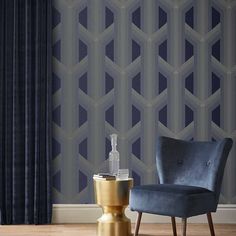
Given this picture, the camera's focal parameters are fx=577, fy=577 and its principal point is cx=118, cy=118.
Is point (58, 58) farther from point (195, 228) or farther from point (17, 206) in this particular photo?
point (195, 228)

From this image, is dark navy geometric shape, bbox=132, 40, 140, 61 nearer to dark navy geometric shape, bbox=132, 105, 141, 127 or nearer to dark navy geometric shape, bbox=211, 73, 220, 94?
dark navy geometric shape, bbox=132, 105, 141, 127

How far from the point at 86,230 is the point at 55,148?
0.83 m

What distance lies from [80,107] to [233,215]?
1.70 m

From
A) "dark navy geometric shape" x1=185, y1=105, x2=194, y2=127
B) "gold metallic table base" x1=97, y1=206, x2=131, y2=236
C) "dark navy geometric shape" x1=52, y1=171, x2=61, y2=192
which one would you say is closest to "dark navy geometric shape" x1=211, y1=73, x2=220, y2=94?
"dark navy geometric shape" x1=185, y1=105, x2=194, y2=127

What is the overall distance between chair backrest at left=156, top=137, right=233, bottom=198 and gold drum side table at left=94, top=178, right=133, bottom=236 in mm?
323

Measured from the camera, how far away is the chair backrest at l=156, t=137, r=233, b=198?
14.5 ft

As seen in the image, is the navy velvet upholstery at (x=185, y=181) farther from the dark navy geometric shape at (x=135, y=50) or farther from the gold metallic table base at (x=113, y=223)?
the dark navy geometric shape at (x=135, y=50)

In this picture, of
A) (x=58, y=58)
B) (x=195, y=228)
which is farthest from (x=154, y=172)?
(x=58, y=58)

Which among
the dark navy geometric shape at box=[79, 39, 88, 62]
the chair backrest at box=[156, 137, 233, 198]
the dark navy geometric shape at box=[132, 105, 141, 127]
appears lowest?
the chair backrest at box=[156, 137, 233, 198]

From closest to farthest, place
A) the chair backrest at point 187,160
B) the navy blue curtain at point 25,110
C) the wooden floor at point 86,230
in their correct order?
the chair backrest at point 187,160 → the wooden floor at point 86,230 → the navy blue curtain at point 25,110

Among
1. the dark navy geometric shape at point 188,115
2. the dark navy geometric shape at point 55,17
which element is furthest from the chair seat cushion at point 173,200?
the dark navy geometric shape at point 55,17

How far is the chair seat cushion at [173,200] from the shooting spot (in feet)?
13.3

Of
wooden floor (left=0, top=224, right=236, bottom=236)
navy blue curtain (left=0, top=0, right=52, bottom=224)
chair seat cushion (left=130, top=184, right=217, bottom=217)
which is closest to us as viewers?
chair seat cushion (left=130, top=184, right=217, bottom=217)

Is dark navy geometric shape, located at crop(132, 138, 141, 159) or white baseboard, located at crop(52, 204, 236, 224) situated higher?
dark navy geometric shape, located at crop(132, 138, 141, 159)
